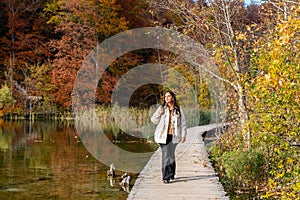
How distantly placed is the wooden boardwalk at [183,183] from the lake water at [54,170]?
0.56 m

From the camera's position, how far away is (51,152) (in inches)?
467

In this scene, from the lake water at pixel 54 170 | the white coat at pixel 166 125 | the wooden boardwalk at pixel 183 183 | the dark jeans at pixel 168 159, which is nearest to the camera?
the wooden boardwalk at pixel 183 183

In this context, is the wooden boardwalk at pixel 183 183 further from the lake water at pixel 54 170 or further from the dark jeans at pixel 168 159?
the lake water at pixel 54 170

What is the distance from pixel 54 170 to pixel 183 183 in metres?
3.62

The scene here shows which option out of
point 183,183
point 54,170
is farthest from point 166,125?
point 54,170

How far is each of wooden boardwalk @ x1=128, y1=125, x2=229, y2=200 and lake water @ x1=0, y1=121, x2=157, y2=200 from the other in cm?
56

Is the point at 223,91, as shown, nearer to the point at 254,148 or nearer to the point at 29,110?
the point at 254,148

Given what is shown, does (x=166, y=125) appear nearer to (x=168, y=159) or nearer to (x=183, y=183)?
(x=168, y=159)

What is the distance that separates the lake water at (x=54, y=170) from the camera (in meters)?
7.18

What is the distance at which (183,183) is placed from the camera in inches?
253

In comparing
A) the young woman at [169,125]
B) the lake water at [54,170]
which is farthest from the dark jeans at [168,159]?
the lake water at [54,170]

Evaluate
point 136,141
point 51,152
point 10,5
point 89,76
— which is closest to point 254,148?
point 51,152

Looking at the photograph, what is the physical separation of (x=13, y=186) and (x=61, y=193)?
92 cm

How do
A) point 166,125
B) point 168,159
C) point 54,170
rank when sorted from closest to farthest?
point 166,125, point 168,159, point 54,170
